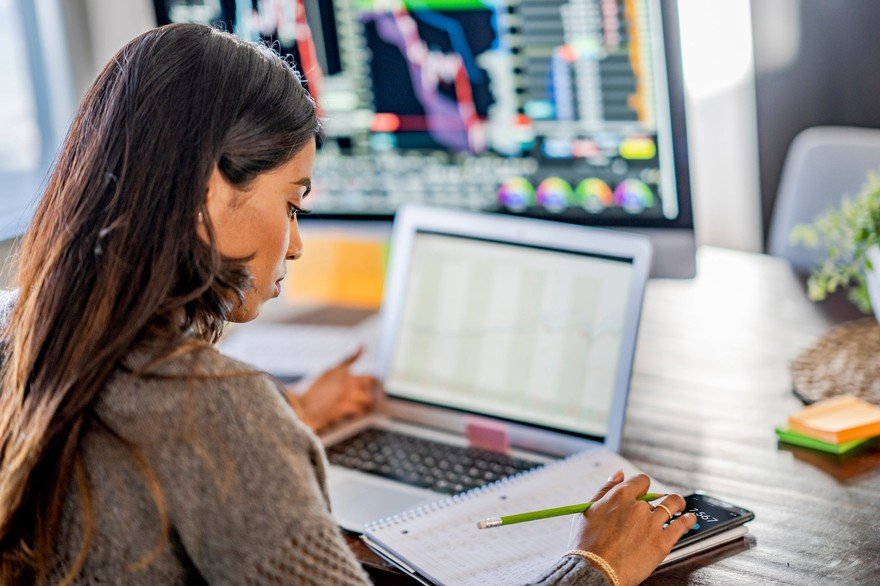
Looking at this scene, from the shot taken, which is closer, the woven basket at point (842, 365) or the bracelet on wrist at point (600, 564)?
the bracelet on wrist at point (600, 564)

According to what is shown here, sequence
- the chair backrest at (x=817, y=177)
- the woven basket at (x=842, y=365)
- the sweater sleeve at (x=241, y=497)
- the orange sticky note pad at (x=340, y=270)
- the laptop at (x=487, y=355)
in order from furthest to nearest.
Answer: the orange sticky note pad at (x=340, y=270) < the chair backrest at (x=817, y=177) < the woven basket at (x=842, y=365) < the laptop at (x=487, y=355) < the sweater sleeve at (x=241, y=497)

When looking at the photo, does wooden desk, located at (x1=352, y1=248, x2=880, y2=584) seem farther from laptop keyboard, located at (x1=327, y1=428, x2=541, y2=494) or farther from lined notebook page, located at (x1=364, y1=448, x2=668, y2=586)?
laptop keyboard, located at (x1=327, y1=428, x2=541, y2=494)

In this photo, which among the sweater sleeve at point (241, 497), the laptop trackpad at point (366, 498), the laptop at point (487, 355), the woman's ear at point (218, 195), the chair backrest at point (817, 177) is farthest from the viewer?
the chair backrest at point (817, 177)

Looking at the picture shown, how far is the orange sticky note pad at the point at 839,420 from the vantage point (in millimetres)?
1156

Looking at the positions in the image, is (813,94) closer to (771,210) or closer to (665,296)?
(771,210)

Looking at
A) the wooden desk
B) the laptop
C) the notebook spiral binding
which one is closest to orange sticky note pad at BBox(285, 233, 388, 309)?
the wooden desk

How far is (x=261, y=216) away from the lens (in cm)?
86

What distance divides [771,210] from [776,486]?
1586mm

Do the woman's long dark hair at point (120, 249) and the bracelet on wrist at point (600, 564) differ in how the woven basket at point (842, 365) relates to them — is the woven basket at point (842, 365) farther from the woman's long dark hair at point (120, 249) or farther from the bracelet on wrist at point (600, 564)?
the woman's long dark hair at point (120, 249)

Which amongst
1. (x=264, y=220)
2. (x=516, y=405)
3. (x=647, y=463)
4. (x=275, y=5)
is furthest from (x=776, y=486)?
(x=275, y=5)

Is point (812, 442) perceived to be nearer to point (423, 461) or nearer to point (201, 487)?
point (423, 461)

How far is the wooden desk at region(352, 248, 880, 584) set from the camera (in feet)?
3.12

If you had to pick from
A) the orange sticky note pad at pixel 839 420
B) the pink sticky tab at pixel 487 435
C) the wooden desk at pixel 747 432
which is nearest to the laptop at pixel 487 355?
the pink sticky tab at pixel 487 435

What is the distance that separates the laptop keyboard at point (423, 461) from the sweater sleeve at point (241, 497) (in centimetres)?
43
